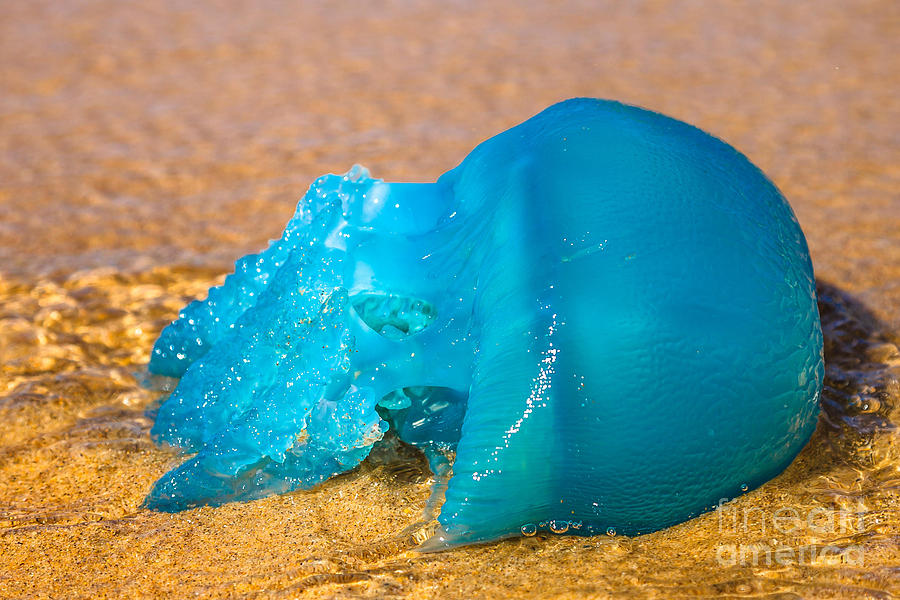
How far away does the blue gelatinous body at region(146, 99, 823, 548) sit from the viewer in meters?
1.92

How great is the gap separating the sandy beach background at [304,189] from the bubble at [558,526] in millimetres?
47

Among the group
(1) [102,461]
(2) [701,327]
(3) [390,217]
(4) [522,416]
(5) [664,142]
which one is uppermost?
(5) [664,142]

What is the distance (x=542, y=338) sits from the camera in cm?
193

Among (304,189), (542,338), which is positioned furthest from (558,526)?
(304,189)

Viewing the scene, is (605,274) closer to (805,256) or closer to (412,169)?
(805,256)

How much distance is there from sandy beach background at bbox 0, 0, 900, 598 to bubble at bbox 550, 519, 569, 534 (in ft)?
0.15

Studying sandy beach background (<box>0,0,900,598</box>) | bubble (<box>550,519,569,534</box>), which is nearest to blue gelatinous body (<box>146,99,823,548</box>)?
bubble (<box>550,519,569,534</box>)

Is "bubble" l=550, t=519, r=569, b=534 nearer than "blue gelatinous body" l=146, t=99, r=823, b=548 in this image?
No

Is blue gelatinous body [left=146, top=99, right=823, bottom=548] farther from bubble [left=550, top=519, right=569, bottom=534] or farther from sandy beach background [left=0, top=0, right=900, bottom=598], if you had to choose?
sandy beach background [left=0, top=0, right=900, bottom=598]

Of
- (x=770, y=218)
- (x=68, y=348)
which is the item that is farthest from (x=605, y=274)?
(x=68, y=348)

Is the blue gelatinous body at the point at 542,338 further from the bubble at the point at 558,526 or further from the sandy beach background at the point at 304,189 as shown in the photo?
the sandy beach background at the point at 304,189

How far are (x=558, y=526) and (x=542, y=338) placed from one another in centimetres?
46

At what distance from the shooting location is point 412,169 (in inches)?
166

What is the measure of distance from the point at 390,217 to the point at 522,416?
0.65m
